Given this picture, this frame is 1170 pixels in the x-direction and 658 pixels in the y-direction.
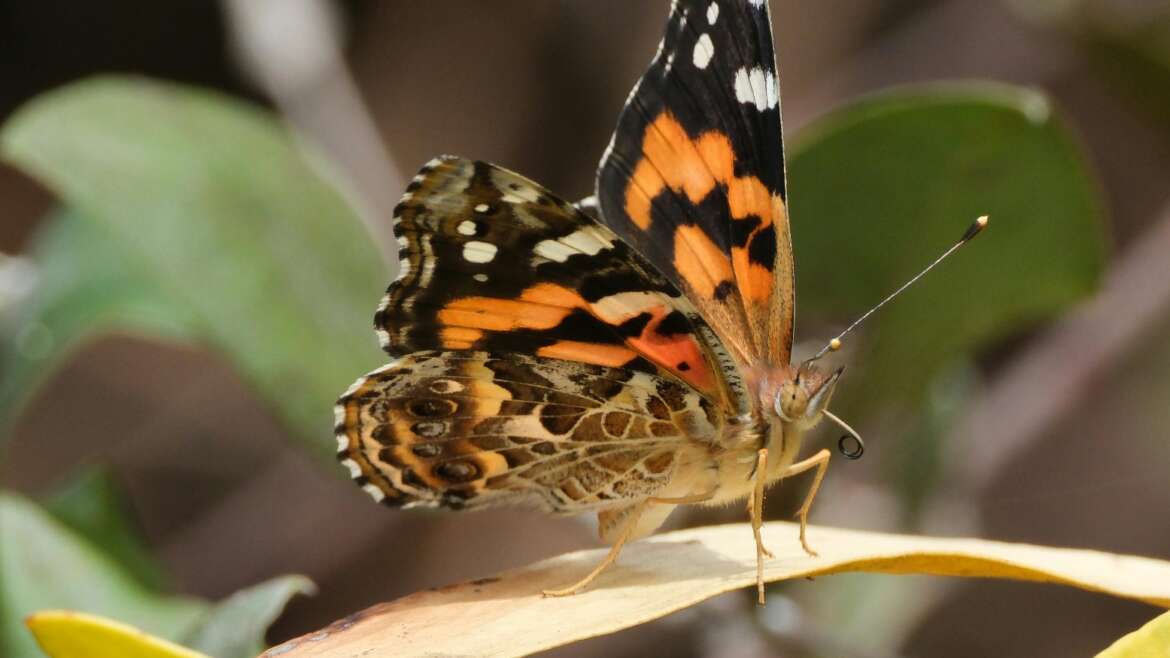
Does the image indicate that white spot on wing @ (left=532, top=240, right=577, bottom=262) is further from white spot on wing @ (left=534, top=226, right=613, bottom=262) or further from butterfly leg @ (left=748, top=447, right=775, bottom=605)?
butterfly leg @ (left=748, top=447, right=775, bottom=605)

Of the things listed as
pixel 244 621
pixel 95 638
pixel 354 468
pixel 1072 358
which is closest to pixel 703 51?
pixel 354 468

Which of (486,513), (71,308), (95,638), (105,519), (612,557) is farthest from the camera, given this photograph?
(486,513)

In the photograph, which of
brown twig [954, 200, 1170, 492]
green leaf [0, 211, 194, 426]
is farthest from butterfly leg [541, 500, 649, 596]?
brown twig [954, 200, 1170, 492]

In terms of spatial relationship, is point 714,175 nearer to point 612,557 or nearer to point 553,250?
point 553,250

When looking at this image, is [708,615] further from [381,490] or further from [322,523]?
[322,523]

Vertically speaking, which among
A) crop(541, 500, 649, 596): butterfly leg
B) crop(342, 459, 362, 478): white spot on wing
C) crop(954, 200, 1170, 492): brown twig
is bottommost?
crop(954, 200, 1170, 492): brown twig

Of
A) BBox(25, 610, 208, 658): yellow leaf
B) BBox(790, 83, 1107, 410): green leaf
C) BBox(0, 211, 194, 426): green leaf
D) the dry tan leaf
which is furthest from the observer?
BBox(0, 211, 194, 426): green leaf

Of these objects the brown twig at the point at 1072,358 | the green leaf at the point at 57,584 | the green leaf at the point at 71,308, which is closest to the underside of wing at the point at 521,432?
the green leaf at the point at 57,584

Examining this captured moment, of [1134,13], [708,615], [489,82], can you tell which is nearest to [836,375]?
[708,615]
